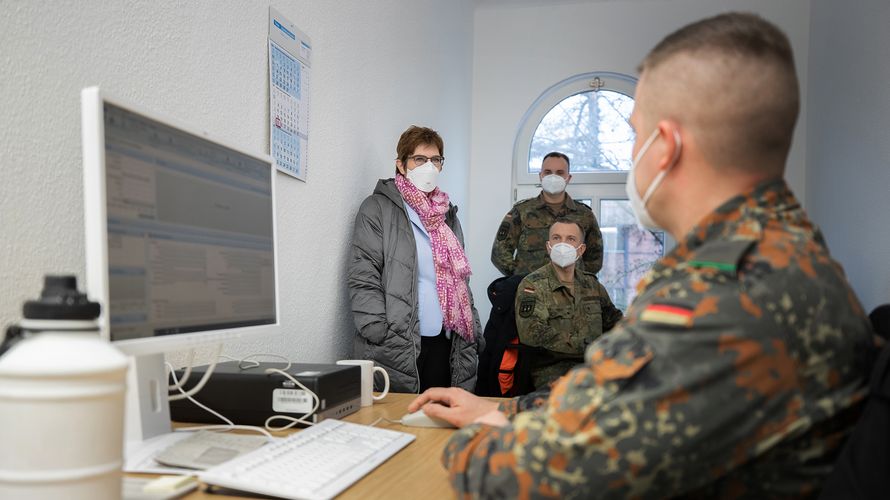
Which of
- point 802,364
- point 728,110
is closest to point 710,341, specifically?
point 802,364

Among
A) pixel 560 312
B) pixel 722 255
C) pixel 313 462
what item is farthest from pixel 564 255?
pixel 722 255

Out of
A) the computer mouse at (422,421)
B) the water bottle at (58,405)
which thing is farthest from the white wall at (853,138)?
the water bottle at (58,405)

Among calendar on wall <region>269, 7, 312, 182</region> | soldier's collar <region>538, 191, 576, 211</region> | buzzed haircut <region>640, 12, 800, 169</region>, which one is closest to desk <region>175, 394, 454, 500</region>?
buzzed haircut <region>640, 12, 800, 169</region>

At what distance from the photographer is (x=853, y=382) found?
27.7 inches

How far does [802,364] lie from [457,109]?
13.8 ft

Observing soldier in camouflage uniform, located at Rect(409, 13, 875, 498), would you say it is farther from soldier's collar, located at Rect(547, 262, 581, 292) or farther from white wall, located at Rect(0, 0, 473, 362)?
soldier's collar, located at Rect(547, 262, 581, 292)

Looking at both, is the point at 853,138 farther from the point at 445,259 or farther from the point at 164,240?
the point at 164,240

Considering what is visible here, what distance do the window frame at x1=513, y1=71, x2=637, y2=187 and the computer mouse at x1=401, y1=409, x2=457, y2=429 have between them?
Answer: 3.96 meters

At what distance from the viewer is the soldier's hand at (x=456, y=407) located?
1.25 metres

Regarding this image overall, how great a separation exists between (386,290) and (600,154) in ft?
10.1

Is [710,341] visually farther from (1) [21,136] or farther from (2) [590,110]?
(2) [590,110]

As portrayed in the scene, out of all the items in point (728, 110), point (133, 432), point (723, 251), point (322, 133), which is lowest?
point (133, 432)

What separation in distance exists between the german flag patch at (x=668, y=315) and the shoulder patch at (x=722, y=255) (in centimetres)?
7

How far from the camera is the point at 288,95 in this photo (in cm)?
212
